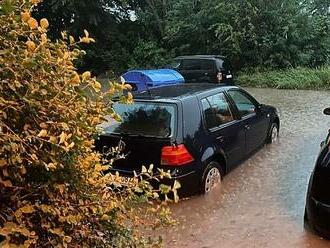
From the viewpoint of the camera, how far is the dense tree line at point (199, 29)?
2192cm

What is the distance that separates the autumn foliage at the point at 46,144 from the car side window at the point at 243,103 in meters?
5.12

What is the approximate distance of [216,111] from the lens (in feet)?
21.9

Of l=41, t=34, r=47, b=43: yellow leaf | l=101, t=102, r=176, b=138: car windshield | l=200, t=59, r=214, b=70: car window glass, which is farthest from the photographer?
l=200, t=59, r=214, b=70: car window glass

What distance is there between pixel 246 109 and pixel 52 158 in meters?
5.98

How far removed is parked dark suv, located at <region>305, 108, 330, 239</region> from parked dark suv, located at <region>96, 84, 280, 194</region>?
1.64m

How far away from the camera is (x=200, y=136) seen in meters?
6.07

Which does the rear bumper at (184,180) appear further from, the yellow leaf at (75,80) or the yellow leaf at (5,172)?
the yellow leaf at (5,172)

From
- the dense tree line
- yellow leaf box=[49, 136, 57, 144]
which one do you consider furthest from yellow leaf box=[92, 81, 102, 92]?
the dense tree line

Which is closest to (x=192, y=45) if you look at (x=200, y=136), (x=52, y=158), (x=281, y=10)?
(x=281, y=10)

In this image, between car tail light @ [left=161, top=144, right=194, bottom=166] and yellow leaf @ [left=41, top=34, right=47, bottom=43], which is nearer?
yellow leaf @ [left=41, top=34, right=47, bottom=43]

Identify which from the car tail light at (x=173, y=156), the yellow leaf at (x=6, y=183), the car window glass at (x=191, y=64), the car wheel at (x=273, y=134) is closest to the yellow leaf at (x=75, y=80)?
the yellow leaf at (x=6, y=183)

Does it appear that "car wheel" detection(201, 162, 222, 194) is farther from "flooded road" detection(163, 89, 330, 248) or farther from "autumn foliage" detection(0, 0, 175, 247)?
"autumn foliage" detection(0, 0, 175, 247)

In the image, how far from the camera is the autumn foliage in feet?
6.34

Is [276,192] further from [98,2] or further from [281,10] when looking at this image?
[98,2]
